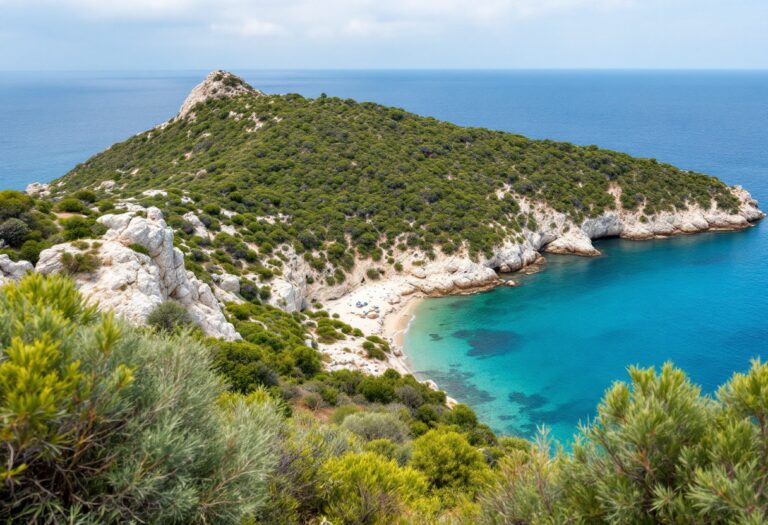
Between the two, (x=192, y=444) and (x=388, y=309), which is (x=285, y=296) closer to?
(x=388, y=309)

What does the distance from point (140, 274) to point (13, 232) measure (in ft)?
17.5

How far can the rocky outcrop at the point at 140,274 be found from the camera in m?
17.6

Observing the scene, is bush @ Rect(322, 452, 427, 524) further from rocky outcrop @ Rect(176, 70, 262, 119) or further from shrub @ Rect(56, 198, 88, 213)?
rocky outcrop @ Rect(176, 70, 262, 119)

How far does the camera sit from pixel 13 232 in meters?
18.5

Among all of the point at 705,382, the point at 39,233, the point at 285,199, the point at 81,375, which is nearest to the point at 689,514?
the point at 81,375

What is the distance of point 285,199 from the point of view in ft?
153

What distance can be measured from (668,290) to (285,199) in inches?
1567

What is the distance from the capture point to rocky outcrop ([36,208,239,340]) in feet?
57.9

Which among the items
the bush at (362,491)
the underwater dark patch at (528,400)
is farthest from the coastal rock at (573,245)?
the bush at (362,491)

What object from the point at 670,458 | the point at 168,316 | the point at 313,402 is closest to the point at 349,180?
the point at 313,402

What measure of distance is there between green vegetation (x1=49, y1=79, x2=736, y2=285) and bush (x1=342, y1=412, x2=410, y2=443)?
67.7ft

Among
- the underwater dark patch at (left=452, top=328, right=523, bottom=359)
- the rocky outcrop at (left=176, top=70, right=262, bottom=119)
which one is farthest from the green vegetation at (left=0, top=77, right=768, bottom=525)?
the rocky outcrop at (left=176, top=70, right=262, bottom=119)

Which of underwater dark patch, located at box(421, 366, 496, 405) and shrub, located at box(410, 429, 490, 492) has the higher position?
shrub, located at box(410, 429, 490, 492)

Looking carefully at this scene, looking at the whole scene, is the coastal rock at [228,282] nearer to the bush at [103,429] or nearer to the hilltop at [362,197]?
the hilltop at [362,197]
